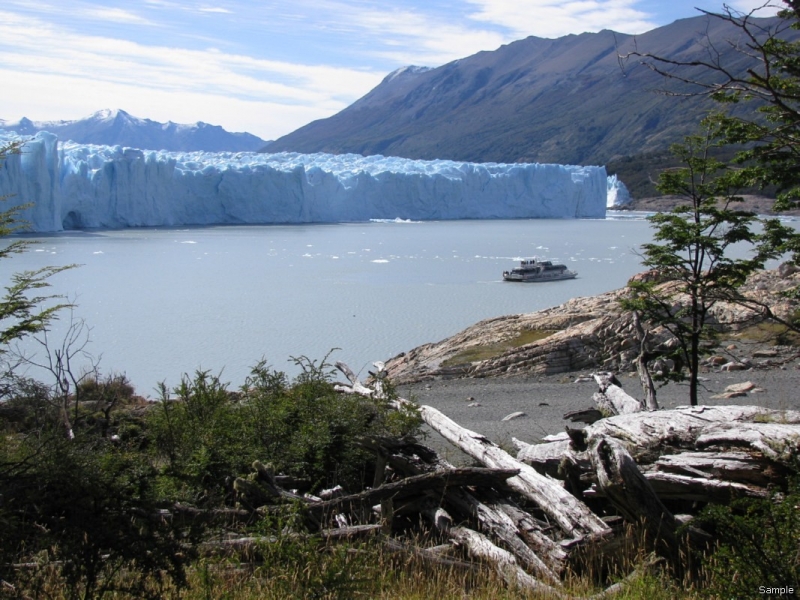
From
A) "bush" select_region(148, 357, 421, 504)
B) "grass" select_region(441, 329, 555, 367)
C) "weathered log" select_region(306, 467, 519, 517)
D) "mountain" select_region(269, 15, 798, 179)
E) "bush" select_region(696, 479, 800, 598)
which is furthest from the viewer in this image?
"mountain" select_region(269, 15, 798, 179)

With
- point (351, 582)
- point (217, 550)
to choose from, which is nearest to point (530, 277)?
point (217, 550)

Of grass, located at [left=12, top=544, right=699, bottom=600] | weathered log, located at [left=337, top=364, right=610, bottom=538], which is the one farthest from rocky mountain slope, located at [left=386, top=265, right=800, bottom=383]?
grass, located at [left=12, top=544, right=699, bottom=600]

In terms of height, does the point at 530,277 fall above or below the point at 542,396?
above

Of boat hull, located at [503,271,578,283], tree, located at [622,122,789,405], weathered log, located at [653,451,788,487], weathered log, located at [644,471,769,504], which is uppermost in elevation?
tree, located at [622,122,789,405]

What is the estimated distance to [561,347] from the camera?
1235cm

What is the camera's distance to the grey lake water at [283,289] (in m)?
15.7

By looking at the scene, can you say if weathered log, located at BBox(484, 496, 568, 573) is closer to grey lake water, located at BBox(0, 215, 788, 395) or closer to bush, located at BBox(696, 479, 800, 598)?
bush, located at BBox(696, 479, 800, 598)

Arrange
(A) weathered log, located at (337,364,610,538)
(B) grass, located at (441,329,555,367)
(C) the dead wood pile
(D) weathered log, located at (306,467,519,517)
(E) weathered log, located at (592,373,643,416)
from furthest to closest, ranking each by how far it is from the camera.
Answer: (B) grass, located at (441,329,555,367) → (E) weathered log, located at (592,373,643,416) → (D) weathered log, located at (306,467,519,517) → (A) weathered log, located at (337,364,610,538) → (C) the dead wood pile

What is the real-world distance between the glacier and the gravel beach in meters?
28.1

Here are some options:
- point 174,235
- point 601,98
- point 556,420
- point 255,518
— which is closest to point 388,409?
point 255,518

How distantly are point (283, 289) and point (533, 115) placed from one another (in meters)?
132

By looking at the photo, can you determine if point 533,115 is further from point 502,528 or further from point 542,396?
point 502,528

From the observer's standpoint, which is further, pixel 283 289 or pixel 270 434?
pixel 283 289

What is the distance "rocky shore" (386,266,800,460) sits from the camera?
363 inches
